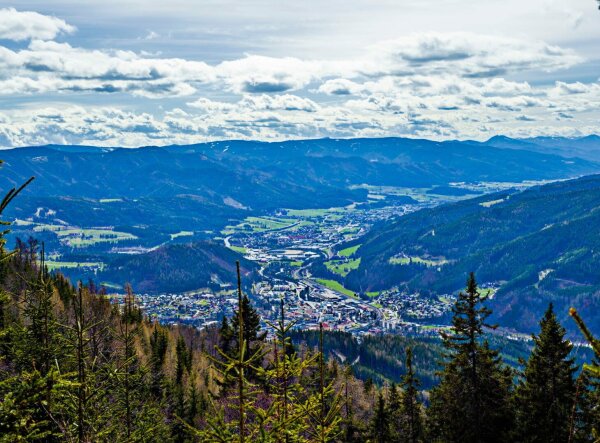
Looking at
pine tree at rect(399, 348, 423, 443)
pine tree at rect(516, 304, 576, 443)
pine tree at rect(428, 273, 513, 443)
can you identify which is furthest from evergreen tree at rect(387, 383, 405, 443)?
pine tree at rect(516, 304, 576, 443)

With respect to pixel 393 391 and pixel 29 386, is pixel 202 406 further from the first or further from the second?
pixel 29 386

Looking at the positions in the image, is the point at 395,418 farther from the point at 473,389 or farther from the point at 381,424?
the point at 473,389

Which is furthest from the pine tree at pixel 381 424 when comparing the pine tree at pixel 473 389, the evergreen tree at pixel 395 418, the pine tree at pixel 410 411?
the pine tree at pixel 473 389

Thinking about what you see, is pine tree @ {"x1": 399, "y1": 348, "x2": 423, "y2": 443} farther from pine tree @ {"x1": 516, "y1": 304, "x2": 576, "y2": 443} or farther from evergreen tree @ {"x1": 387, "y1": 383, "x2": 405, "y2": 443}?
pine tree @ {"x1": 516, "y1": 304, "x2": 576, "y2": 443}

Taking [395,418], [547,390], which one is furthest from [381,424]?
[547,390]

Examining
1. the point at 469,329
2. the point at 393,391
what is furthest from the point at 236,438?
the point at 393,391

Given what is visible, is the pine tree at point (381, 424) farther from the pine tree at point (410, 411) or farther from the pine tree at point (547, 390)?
the pine tree at point (547, 390)
